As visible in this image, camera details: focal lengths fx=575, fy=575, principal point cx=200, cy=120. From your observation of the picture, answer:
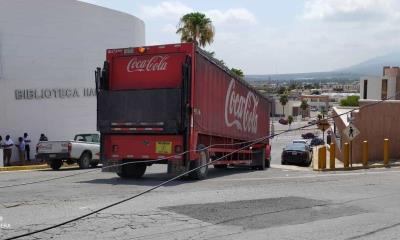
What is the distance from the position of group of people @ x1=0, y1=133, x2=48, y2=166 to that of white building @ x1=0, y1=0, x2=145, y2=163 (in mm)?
556

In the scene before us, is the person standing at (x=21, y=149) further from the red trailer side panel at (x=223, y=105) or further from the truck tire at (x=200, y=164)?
the truck tire at (x=200, y=164)

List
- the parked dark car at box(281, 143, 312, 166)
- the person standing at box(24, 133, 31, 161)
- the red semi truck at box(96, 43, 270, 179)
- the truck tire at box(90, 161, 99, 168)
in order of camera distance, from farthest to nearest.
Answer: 1. the parked dark car at box(281, 143, 312, 166)
2. the person standing at box(24, 133, 31, 161)
3. the truck tire at box(90, 161, 99, 168)
4. the red semi truck at box(96, 43, 270, 179)

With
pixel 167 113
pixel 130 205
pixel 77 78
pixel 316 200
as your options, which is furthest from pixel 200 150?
pixel 77 78

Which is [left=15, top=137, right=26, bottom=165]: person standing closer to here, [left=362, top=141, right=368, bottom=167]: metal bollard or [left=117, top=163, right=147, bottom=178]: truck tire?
[left=117, top=163, right=147, bottom=178]: truck tire

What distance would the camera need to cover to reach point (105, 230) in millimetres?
8203

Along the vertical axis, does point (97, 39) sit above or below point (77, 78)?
above

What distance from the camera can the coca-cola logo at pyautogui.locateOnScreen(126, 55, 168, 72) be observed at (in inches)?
621

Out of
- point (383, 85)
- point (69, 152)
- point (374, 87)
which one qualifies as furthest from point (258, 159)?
point (374, 87)

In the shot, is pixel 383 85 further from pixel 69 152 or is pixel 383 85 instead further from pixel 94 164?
pixel 69 152

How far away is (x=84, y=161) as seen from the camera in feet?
79.6

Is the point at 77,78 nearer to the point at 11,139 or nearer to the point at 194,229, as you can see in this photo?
the point at 11,139

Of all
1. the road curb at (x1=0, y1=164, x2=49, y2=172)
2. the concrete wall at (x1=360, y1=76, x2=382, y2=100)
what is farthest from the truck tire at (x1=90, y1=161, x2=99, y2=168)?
the concrete wall at (x1=360, y1=76, x2=382, y2=100)

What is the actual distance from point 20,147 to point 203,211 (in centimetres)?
1901

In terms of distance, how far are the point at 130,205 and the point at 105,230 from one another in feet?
7.06
